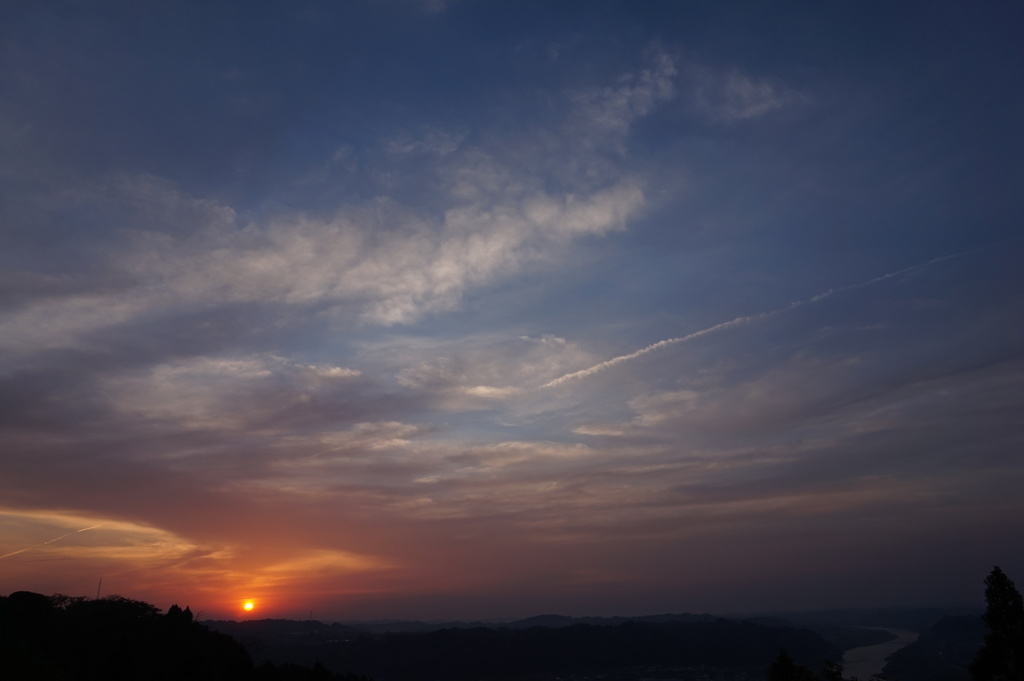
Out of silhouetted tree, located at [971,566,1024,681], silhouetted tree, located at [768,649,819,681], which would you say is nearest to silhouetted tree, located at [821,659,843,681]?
silhouetted tree, located at [768,649,819,681]

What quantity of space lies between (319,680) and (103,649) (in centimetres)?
3312

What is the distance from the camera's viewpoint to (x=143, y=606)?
116 metres

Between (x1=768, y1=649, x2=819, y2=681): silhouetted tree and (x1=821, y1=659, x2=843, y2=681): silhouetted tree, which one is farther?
(x1=768, y1=649, x2=819, y2=681): silhouetted tree

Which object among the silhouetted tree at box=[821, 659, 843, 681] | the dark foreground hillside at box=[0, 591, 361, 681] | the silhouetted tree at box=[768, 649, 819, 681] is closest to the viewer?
the silhouetted tree at box=[821, 659, 843, 681]

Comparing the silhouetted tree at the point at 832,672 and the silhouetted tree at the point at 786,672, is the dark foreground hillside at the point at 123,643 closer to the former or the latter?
the silhouetted tree at the point at 786,672

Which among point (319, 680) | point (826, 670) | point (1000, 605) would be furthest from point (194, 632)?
point (1000, 605)

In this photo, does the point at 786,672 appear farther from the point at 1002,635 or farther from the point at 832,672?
the point at 1002,635

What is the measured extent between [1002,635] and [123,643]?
83.6m

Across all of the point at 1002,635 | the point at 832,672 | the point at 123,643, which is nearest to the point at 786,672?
the point at 832,672

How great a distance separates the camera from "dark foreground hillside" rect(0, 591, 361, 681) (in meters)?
72.3

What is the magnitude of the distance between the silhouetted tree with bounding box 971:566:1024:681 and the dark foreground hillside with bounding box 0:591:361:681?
222 ft

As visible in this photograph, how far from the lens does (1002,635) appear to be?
118 feet

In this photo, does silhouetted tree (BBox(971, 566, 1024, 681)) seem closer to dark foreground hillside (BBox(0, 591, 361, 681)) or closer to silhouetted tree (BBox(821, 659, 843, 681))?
silhouetted tree (BBox(821, 659, 843, 681))

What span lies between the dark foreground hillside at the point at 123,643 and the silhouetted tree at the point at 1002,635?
222ft
